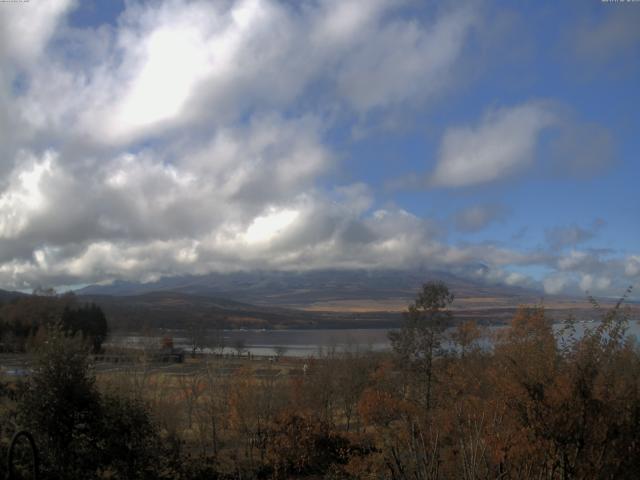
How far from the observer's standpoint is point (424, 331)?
28953 millimetres

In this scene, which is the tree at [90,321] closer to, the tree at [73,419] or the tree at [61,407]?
the tree at [73,419]

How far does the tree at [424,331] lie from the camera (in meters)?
28.5

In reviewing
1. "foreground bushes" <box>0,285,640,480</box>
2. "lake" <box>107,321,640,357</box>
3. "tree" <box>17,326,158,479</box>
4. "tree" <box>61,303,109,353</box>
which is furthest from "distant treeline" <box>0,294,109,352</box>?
"tree" <box>17,326,158,479</box>

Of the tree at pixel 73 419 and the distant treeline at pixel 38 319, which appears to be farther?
the distant treeline at pixel 38 319

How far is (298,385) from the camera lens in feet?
83.8

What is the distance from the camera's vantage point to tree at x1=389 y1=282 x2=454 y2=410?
28.5 meters

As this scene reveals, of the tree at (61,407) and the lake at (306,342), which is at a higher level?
the tree at (61,407)

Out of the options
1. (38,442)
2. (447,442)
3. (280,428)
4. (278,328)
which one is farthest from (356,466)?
(278,328)

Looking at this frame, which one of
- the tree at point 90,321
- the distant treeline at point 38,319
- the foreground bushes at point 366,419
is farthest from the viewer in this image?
the tree at point 90,321

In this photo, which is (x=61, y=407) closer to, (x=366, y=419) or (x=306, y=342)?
(x=366, y=419)

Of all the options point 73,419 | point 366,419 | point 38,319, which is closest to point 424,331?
point 366,419

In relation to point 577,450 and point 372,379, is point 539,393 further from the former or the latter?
point 372,379

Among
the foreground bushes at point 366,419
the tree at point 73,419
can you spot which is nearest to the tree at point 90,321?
the foreground bushes at point 366,419

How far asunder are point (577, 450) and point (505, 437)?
1176 millimetres
